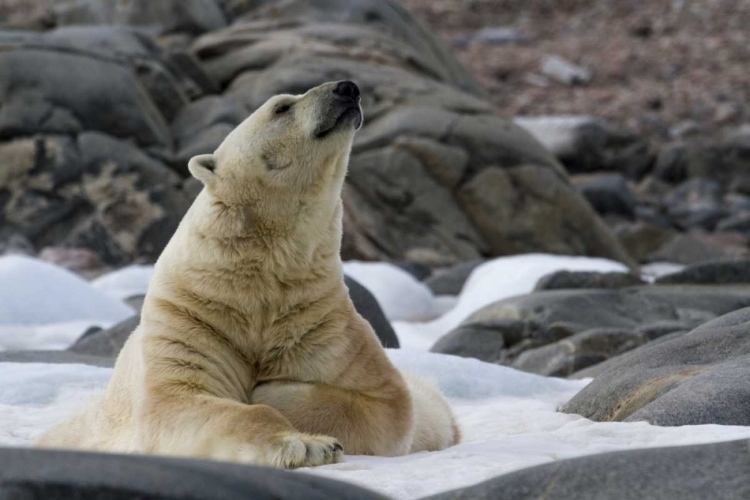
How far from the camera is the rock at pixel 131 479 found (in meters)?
1.84

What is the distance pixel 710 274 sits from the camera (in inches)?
421

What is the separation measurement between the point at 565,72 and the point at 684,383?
28.5 metres

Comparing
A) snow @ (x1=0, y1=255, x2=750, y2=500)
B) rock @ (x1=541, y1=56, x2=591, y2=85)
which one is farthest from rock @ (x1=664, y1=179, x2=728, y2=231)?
snow @ (x1=0, y1=255, x2=750, y2=500)

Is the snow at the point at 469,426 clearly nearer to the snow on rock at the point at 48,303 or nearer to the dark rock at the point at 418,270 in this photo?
the snow on rock at the point at 48,303

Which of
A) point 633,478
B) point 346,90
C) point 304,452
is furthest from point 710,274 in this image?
point 633,478

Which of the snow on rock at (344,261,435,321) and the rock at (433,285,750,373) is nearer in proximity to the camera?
the rock at (433,285,750,373)

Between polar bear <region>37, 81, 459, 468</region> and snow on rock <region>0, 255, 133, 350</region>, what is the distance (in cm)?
476

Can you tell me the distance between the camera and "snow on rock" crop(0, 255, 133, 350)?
344 inches

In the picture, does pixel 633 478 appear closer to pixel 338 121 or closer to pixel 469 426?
pixel 338 121

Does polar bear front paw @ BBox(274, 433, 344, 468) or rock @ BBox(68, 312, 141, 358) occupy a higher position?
polar bear front paw @ BBox(274, 433, 344, 468)

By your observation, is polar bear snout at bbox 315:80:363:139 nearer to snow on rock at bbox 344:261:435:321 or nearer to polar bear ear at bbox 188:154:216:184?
polar bear ear at bbox 188:154:216:184

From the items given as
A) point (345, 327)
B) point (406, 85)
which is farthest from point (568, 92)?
point (345, 327)

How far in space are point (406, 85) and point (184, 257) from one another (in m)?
13.6

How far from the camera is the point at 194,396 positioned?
136 inches
